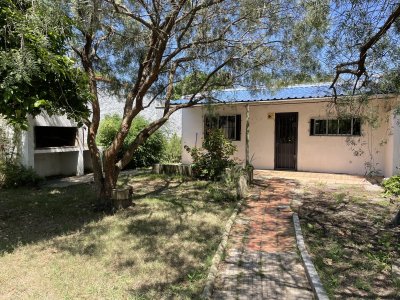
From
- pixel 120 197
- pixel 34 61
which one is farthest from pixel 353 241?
pixel 34 61

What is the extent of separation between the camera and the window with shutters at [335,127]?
1155cm

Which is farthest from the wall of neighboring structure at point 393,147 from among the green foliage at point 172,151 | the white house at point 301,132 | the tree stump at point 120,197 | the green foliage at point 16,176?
the green foliage at point 16,176

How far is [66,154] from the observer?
488 inches

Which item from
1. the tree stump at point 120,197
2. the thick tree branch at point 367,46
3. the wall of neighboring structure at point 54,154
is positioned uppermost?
the thick tree branch at point 367,46

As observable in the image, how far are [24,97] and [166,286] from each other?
3206 mm

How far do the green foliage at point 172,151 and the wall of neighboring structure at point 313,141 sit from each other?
3.99 ft

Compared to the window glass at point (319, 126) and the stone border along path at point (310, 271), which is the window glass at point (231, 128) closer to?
the window glass at point (319, 126)

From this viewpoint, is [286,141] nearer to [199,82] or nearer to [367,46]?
[199,82]

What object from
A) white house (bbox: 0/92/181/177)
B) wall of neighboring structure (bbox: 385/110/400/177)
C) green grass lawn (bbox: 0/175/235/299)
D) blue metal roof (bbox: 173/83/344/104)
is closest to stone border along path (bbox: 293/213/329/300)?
green grass lawn (bbox: 0/175/235/299)

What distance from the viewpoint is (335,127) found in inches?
471

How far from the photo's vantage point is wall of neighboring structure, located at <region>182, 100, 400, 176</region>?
11016mm

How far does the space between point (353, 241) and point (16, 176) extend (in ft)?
29.8

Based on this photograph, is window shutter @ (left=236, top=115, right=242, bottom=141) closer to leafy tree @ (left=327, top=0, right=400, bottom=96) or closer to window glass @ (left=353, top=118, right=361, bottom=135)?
window glass @ (left=353, top=118, right=361, bottom=135)

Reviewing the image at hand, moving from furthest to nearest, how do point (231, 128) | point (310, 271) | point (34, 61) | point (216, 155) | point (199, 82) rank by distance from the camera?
point (231, 128) < point (216, 155) < point (199, 82) < point (310, 271) < point (34, 61)
